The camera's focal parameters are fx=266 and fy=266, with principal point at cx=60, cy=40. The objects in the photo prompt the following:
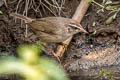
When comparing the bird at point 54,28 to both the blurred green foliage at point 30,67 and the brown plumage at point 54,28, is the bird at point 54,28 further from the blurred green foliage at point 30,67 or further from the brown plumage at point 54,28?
the blurred green foliage at point 30,67

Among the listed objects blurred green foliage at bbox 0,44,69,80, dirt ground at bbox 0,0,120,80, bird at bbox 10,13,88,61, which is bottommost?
dirt ground at bbox 0,0,120,80

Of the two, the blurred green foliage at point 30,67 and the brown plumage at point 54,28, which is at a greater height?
the blurred green foliage at point 30,67

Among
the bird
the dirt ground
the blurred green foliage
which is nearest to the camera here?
the blurred green foliage

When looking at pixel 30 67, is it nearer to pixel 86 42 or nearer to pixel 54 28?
pixel 54 28

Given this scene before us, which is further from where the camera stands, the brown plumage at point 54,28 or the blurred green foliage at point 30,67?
the brown plumage at point 54,28

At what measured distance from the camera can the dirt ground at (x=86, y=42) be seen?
209 inches

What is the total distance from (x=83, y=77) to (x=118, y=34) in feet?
5.25

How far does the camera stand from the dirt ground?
530 centimetres

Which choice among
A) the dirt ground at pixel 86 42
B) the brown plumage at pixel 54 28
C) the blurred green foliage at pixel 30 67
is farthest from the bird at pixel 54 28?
the blurred green foliage at pixel 30 67

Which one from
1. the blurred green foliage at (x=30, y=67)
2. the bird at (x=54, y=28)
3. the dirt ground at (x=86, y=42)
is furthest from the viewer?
the dirt ground at (x=86, y=42)

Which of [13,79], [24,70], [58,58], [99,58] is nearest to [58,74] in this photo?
[24,70]

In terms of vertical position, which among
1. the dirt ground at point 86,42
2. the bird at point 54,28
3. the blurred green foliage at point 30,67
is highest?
the blurred green foliage at point 30,67

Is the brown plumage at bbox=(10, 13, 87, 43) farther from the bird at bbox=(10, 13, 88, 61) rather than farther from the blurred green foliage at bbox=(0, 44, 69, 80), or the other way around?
the blurred green foliage at bbox=(0, 44, 69, 80)

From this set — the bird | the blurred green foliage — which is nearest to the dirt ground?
the bird
